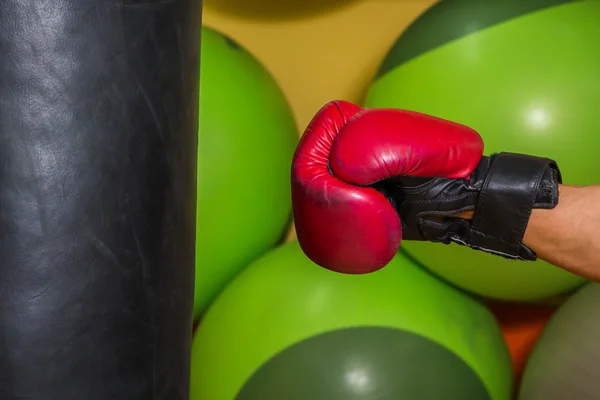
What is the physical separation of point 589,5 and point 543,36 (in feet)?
0.37

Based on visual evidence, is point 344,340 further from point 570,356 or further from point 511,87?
point 511,87

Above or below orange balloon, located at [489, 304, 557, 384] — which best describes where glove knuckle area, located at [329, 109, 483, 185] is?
above

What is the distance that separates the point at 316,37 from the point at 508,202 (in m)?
0.90

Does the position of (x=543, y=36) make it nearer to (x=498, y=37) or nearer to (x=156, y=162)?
(x=498, y=37)

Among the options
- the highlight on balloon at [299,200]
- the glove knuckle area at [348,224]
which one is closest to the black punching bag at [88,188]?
the highlight on balloon at [299,200]

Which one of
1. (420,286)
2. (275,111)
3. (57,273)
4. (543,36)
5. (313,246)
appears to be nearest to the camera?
(57,273)

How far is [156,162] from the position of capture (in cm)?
68

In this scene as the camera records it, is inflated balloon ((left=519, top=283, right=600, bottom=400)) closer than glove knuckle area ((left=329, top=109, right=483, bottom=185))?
No

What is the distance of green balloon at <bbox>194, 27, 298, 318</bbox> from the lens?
4.01 feet

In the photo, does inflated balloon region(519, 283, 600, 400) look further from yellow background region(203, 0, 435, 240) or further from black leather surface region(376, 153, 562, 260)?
yellow background region(203, 0, 435, 240)

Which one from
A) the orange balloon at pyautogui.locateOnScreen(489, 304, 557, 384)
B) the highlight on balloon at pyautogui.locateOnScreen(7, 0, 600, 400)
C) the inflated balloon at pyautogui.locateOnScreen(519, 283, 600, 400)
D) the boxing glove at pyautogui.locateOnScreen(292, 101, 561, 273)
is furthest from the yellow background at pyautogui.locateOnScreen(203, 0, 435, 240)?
the boxing glove at pyautogui.locateOnScreen(292, 101, 561, 273)

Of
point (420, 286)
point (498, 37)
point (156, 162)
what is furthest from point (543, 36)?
point (156, 162)

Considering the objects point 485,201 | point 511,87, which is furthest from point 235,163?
point 485,201

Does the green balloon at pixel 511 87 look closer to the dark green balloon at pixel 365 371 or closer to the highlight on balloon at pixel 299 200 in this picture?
the highlight on balloon at pixel 299 200
